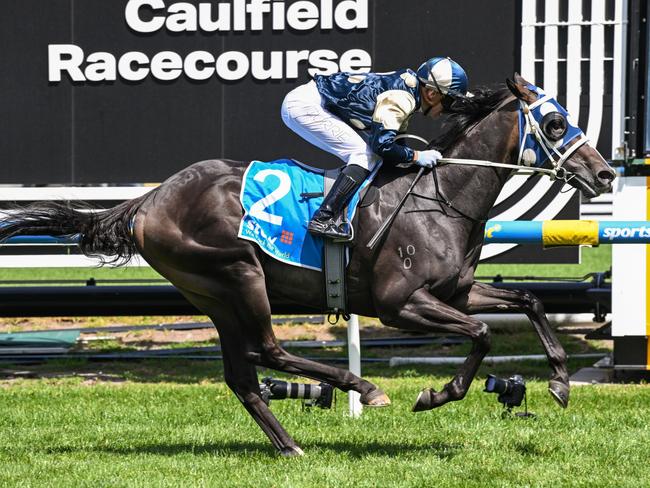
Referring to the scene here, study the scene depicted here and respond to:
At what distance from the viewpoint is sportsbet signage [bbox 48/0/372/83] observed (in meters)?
9.09

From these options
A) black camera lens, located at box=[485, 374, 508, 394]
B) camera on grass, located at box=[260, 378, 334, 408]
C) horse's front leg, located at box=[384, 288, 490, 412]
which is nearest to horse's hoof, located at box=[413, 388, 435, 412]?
horse's front leg, located at box=[384, 288, 490, 412]

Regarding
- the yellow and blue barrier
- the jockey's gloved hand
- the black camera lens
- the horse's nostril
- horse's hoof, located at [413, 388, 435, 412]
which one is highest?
the jockey's gloved hand

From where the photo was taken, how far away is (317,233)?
579cm

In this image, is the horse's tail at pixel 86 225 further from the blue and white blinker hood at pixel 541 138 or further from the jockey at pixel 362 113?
the blue and white blinker hood at pixel 541 138

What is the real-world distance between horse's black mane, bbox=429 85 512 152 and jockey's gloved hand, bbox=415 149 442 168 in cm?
17

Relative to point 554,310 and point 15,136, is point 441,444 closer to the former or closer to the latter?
point 554,310

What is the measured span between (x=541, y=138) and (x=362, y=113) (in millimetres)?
978

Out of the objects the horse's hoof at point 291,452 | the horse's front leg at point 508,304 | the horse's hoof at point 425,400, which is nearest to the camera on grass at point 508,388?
the horse's front leg at point 508,304

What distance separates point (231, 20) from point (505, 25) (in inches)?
87.6

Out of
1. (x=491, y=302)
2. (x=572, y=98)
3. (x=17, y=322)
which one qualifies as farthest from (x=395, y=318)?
(x=17, y=322)

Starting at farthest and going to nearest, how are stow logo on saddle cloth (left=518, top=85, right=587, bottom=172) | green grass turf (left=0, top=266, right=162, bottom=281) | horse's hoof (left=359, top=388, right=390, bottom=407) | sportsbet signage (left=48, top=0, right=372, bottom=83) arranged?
green grass turf (left=0, top=266, right=162, bottom=281)
sportsbet signage (left=48, top=0, right=372, bottom=83)
stow logo on saddle cloth (left=518, top=85, right=587, bottom=172)
horse's hoof (left=359, top=388, right=390, bottom=407)

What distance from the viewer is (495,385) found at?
254 inches

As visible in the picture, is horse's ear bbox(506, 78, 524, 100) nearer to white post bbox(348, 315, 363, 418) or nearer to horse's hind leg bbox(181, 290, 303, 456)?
horse's hind leg bbox(181, 290, 303, 456)

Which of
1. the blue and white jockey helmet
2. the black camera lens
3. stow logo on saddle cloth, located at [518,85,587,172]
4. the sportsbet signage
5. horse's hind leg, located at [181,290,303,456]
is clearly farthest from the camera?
the sportsbet signage
